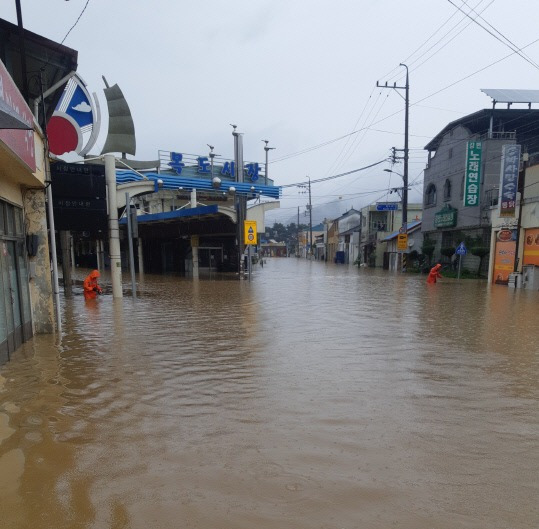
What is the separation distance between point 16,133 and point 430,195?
1254 inches

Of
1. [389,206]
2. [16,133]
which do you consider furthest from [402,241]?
[16,133]

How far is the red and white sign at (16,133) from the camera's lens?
504cm

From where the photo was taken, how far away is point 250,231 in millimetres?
20750

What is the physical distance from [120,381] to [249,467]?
2772 mm

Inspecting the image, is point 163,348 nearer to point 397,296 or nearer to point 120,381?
point 120,381

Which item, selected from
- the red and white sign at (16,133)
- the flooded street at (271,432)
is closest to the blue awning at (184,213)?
the flooded street at (271,432)

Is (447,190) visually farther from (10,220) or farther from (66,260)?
(10,220)

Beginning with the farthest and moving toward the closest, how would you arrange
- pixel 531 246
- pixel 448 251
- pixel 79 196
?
1. pixel 448 251
2. pixel 531 246
3. pixel 79 196

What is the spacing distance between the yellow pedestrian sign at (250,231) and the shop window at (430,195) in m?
17.7

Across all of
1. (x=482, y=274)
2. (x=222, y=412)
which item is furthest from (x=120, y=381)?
(x=482, y=274)

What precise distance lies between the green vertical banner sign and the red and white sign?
2452cm

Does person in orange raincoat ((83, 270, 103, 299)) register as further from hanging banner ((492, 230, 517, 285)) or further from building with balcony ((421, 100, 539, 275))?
building with balcony ((421, 100, 539, 275))

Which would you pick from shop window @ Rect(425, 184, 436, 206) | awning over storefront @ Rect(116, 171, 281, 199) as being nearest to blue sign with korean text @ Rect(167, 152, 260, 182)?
awning over storefront @ Rect(116, 171, 281, 199)

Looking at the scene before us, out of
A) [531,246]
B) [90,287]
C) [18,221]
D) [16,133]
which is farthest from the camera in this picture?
[531,246]
